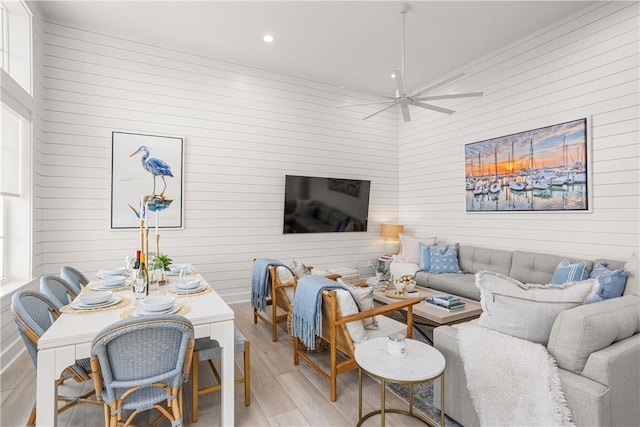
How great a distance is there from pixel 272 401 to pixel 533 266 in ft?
10.7

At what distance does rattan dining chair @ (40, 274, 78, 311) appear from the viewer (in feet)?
7.24

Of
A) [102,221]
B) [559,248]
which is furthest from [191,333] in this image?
[559,248]

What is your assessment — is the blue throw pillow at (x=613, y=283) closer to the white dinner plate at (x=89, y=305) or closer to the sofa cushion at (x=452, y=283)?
the sofa cushion at (x=452, y=283)

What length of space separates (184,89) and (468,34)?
3677 millimetres

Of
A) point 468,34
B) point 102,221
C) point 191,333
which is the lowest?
point 191,333

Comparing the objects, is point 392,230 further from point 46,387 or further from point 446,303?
→ point 46,387

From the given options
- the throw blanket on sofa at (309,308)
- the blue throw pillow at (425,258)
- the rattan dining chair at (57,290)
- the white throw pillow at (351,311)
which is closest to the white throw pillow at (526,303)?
the white throw pillow at (351,311)

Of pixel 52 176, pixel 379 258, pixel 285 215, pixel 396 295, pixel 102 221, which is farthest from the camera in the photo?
pixel 379 258

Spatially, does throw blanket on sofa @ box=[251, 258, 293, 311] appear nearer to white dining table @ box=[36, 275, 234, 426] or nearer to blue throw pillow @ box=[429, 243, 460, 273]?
white dining table @ box=[36, 275, 234, 426]

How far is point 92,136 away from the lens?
3.81 m

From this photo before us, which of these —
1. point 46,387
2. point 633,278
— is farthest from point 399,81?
point 46,387

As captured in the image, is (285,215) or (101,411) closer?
(101,411)

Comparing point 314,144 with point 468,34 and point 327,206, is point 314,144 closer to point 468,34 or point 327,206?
point 327,206

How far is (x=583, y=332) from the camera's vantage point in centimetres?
153
